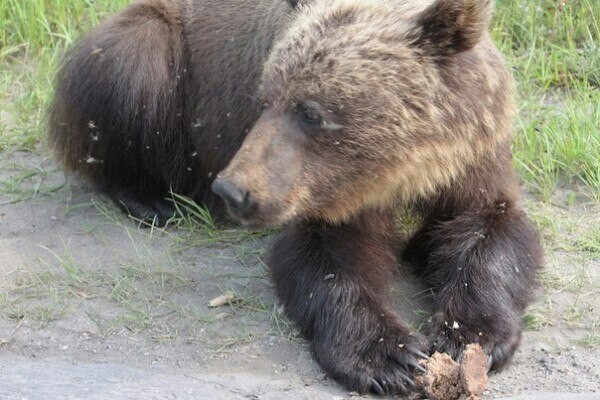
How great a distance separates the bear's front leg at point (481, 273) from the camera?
489cm

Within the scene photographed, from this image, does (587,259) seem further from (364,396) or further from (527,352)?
(364,396)

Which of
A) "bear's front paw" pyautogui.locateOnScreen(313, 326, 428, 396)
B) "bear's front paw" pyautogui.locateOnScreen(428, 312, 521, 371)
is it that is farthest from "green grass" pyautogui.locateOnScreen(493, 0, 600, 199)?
"bear's front paw" pyautogui.locateOnScreen(313, 326, 428, 396)

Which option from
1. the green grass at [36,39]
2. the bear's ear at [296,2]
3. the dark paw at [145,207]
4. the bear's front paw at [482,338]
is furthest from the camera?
the green grass at [36,39]

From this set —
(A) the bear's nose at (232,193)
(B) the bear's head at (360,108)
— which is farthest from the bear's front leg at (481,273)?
(A) the bear's nose at (232,193)

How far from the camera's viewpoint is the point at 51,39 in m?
8.27

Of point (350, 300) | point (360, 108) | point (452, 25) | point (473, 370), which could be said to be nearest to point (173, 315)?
point (350, 300)

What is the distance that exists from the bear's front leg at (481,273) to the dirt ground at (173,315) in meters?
0.16

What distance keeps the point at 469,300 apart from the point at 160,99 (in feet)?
7.80

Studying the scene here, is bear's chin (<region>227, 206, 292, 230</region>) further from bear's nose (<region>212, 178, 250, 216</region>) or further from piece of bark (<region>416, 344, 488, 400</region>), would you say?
piece of bark (<region>416, 344, 488, 400</region>)

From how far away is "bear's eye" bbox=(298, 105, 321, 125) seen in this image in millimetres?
4699

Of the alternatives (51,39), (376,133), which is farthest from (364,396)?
A: (51,39)

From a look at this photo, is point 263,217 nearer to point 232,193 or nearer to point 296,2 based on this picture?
point 232,193

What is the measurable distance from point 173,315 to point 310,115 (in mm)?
1369

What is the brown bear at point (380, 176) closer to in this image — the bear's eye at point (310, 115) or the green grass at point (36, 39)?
the bear's eye at point (310, 115)
